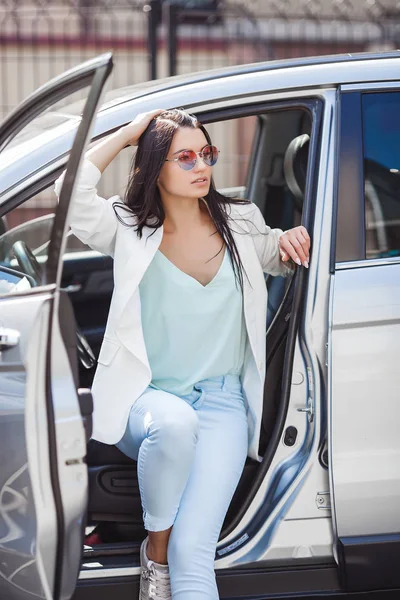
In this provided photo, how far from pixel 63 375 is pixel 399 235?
4.03 ft

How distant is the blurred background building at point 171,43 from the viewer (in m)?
7.37

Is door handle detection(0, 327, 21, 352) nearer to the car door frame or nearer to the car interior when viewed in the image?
the car interior

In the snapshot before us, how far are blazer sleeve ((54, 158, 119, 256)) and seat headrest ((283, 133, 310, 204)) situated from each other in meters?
0.87

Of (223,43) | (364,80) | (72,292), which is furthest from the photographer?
(223,43)

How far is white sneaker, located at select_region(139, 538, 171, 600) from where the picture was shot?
2377 mm

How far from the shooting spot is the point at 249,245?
2.55 m

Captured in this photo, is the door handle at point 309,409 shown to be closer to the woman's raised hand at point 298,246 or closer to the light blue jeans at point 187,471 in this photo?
the light blue jeans at point 187,471

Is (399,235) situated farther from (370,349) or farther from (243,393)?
(243,393)

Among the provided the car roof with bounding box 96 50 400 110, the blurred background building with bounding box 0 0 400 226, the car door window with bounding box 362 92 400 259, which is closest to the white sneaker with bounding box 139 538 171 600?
the car door window with bounding box 362 92 400 259

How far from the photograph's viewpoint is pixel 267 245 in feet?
8.54

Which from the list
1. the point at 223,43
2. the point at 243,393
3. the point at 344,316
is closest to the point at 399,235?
the point at 344,316

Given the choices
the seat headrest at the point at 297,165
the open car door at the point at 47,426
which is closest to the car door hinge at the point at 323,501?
the open car door at the point at 47,426

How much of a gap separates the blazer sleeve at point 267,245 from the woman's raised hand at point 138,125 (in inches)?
16.8

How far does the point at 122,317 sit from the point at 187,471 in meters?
0.45
